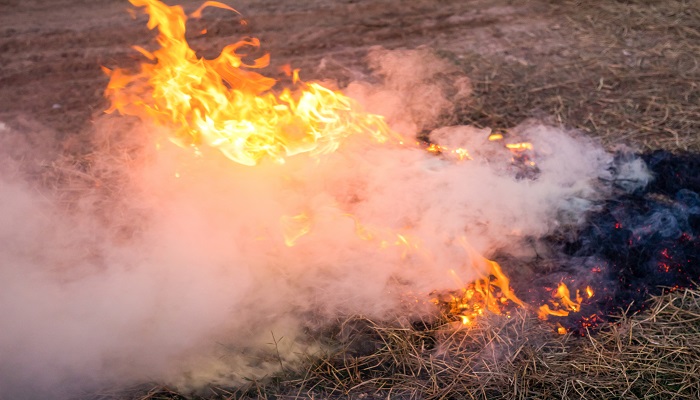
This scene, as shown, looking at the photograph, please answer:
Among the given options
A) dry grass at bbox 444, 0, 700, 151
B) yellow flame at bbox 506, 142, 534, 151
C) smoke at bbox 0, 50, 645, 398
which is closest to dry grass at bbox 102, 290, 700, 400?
smoke at bbox 0, 50, 645, 398

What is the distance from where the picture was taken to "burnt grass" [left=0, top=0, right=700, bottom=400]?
2896 millimetres

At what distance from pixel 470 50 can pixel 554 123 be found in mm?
1375

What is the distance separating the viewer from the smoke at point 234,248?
2.94 metres

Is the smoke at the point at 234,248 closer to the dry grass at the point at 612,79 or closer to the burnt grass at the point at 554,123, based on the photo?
the burnt grass at the point at 554,123

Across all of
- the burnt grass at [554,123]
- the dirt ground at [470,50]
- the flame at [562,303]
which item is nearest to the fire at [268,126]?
the flame at [562,303]

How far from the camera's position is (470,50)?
566 cm

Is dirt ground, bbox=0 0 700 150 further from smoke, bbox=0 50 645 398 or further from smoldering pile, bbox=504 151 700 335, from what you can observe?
smoldering pile, bbox=504 151 700 335

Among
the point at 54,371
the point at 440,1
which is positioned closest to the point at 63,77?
the point at 54,371

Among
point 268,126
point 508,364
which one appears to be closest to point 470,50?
point 268,126

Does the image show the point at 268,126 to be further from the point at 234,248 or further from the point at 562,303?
the point at 562,303

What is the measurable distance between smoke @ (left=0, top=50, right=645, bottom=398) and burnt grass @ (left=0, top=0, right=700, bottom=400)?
0.55 feet

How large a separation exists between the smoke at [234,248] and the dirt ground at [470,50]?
37.7 inches

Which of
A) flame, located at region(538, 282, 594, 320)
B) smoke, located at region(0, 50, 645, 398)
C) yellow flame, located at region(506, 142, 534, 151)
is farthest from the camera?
yellow flame, located at region(506, 142, 534, 151)

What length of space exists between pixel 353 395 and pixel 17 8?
5880mm
